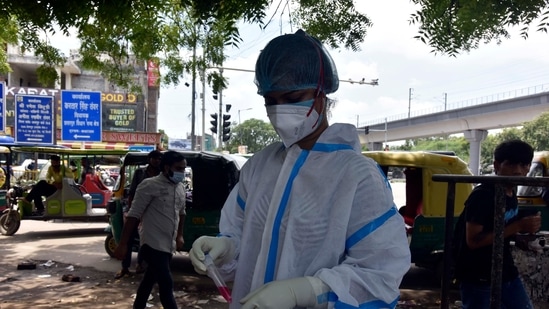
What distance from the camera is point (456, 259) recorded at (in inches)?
119

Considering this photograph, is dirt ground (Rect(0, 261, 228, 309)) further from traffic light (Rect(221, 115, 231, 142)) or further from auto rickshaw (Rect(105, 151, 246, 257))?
traffic light (Rect(221, 115, 231, 142))

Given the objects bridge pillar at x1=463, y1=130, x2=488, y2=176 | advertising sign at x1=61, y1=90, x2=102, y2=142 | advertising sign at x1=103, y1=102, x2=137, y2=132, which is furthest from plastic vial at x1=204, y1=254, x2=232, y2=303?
bridge pillar at x1=463, y1=130, x2=488, y2=176

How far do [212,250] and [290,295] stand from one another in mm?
449

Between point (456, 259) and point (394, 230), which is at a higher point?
point (394, 230)

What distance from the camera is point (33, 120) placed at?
1728 cm

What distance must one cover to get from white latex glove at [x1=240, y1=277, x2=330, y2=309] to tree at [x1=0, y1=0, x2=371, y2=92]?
9.52 feet

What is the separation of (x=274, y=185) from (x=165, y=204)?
10.3 ft

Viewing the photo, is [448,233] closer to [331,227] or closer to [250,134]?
[331,227]

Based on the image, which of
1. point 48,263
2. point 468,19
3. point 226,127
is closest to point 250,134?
point 226,127

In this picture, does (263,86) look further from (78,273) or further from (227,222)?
(78,273)

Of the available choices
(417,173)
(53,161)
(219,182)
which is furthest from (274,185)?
(53,161)

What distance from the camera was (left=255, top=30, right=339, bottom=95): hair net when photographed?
66.1 inches

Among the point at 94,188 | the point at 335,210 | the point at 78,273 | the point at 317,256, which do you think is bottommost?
the point at 78,273

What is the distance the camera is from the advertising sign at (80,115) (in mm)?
19719
